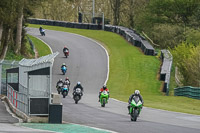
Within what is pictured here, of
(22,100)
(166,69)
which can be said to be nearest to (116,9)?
(166,69)

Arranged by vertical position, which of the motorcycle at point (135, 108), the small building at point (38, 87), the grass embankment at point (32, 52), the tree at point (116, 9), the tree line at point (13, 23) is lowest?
the motorcycle at point (135, 108)

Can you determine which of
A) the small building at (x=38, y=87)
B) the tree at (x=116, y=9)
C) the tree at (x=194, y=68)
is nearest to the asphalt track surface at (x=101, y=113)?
the small building at (x=38, y=87)

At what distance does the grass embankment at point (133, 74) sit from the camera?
113 feet

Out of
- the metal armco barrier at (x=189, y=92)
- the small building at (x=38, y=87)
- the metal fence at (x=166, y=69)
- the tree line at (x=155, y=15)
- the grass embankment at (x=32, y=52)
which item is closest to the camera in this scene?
the small building at (x=38, y=87)

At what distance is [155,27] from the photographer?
72125 mm

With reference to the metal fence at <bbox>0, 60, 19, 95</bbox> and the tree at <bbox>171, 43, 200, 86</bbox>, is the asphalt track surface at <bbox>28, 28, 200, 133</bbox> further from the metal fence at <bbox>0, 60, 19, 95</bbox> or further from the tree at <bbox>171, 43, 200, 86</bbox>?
the tree at <bbox>171, 43, 200, 86</bbox>

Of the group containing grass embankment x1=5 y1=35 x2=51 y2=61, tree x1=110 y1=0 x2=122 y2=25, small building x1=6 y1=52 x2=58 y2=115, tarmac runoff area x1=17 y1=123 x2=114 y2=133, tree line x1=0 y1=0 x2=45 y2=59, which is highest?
tree x1=110 y1=0 x2=122 y2=25

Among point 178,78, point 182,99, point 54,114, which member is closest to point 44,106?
point 54,114

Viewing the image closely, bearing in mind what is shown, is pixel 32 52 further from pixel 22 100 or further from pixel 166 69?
pixel 22 100

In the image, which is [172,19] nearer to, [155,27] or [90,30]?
[155,27]

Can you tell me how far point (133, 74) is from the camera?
1891 inches

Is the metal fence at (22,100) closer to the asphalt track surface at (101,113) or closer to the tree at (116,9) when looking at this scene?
the asphalt track surface at (101,113)

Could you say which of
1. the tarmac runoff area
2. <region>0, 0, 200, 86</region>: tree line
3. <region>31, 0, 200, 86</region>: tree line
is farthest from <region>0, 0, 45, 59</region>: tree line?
the tarmac runoff area

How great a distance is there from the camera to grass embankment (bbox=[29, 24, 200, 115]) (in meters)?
34.5
